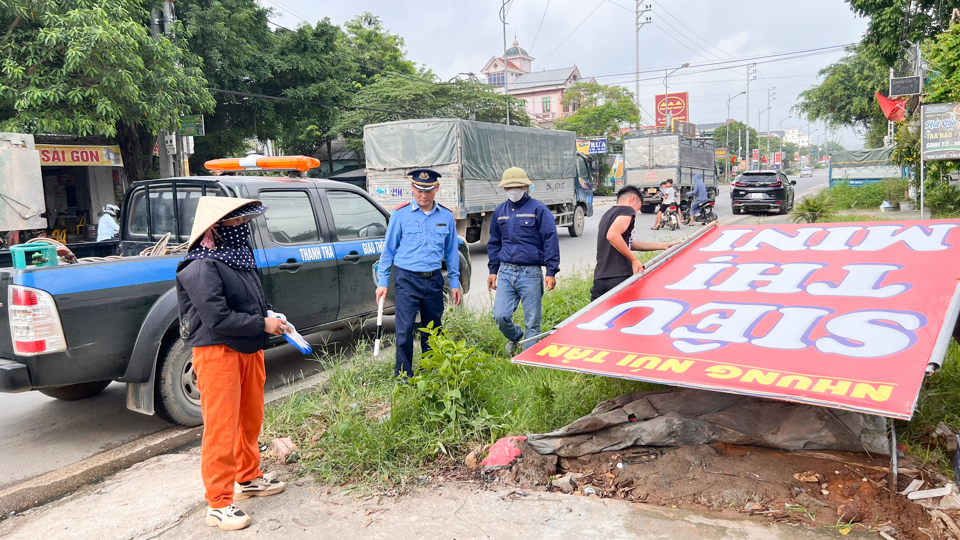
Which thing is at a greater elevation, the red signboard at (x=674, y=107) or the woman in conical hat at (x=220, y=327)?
the red signboard at (x=674, y=107)

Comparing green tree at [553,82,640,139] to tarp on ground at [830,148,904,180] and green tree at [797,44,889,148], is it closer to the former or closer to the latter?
green tree at [797,44,889,148]

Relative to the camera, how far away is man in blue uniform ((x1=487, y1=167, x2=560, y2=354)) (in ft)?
17.2

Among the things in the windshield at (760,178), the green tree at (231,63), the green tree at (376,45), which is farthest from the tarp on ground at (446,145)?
the green tree at (376,45)

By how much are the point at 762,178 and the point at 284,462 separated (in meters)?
22.2

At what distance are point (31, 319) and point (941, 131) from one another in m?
13.6

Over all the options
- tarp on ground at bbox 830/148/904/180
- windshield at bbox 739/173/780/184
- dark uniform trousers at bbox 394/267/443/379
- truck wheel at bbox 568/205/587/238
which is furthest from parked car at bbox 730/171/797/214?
dark uniform trousers at bbox 394/267/443/379

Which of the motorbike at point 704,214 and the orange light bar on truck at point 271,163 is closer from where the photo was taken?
the orange light bar on truck at point 271,163

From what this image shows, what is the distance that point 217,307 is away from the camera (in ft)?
9.80

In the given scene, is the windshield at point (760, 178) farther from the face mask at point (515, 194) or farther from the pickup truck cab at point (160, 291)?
the face mask at point (515, 194)

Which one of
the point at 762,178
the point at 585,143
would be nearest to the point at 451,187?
the point at 762,178

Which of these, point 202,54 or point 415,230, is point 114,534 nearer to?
point 415,230

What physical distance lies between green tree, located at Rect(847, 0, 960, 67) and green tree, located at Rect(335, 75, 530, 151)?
17397 mm

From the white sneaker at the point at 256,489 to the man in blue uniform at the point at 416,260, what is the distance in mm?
1356

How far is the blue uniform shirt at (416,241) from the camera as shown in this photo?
4.82m
